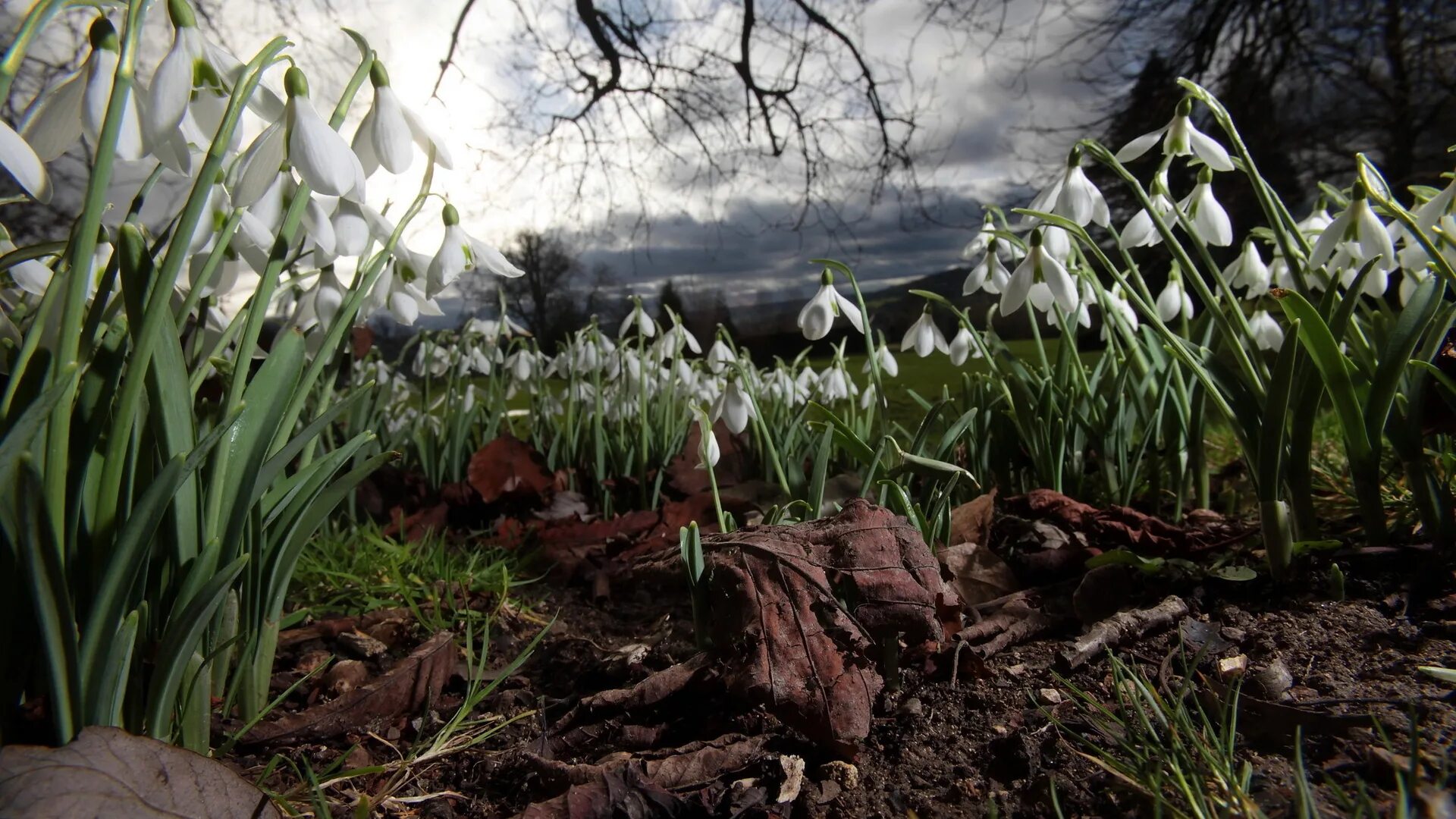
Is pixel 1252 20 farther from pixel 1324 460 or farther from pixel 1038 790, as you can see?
pixel 1038 790

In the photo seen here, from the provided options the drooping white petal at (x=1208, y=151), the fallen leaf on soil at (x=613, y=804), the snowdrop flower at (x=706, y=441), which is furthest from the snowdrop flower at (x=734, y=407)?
the drooping white petal at (x=1208, y=151)

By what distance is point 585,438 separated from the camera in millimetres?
2250

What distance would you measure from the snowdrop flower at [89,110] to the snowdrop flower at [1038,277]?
100 centimetres

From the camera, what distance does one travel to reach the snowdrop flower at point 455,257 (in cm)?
92

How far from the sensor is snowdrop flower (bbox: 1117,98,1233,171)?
1.20 m

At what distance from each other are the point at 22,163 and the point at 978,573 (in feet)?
3.81

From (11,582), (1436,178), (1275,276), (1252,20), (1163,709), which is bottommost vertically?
(1163,709)

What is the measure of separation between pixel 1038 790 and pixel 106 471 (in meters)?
0.83

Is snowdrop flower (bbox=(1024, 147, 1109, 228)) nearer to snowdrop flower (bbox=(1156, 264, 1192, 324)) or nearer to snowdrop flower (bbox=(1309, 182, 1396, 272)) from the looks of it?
snowdrop flower (bbox=(1309, 182, 1396, 272))

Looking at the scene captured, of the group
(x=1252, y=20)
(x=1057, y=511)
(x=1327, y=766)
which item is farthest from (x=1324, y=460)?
(x=1252, y=20)

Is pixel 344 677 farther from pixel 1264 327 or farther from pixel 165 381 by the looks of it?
pixel 1264 327

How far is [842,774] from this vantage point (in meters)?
0.75

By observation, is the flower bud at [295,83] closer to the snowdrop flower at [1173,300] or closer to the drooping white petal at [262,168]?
the drooping white petal at [262,168]

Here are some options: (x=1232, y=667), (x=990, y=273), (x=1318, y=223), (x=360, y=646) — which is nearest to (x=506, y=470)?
(x=360, y=646)
